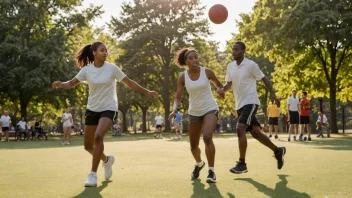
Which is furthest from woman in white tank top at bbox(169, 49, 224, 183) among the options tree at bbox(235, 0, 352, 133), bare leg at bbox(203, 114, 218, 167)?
tree at bbox(235, 0, 352, 133)

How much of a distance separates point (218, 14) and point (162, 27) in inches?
1427

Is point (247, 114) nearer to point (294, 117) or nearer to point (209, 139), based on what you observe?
point (209, 139)

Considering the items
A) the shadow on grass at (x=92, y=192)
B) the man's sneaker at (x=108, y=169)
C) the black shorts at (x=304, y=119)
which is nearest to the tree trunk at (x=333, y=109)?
the black shorts at (x=304, y=119)

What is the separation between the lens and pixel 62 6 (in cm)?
4025

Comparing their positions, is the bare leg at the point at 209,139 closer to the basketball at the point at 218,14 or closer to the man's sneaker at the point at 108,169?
the man's sneaker at the point at 108,169

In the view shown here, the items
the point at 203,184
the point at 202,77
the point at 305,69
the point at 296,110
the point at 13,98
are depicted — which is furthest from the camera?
the point at 13,98

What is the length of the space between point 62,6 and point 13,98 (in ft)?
29.0

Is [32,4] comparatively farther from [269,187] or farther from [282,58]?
[269,187]

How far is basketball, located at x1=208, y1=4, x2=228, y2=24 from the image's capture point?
35.6 feet

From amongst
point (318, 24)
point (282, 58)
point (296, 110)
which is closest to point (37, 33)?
point (282, 58)

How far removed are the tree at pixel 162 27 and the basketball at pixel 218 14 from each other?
116 feet

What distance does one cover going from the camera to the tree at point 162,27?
154ft

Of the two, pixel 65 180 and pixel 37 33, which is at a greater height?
pixel 37 33

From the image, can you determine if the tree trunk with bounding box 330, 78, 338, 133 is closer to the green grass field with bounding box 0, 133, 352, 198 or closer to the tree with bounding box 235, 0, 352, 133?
the tree with bounding box 235, 0, 352, 133
